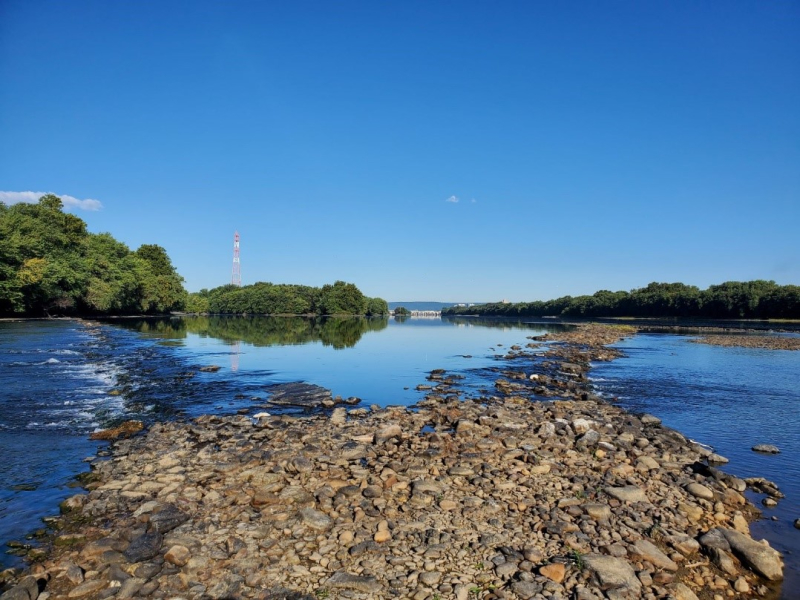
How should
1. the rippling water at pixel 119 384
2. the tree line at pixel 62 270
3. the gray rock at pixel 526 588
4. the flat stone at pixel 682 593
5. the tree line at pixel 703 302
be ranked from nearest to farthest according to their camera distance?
1. the gray rock at pixel 526 588
2. the flat stone at pixel 682 593
3. the rippling water at pixel 119 384
4. the tree line at pixel 62 270
5. the tree line at pixel 703 302

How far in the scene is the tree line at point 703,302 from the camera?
349 ft

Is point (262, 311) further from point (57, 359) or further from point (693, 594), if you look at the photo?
point (693, 594)

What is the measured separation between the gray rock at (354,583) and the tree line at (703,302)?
130181 millimetres

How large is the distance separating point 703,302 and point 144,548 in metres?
143

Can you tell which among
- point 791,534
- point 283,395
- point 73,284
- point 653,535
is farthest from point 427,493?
point 73,284

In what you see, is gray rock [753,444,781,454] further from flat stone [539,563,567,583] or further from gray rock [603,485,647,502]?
flat stone [539,563,567,583]

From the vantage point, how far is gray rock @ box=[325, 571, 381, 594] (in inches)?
228

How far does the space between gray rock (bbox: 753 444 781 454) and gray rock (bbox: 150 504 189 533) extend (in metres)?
14.2

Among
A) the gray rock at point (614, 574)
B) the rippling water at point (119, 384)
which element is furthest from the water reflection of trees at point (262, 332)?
the gray rock at point (614, 574)

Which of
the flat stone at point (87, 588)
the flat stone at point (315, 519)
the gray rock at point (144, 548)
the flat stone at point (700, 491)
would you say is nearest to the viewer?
the flat stone at point (87, 588)

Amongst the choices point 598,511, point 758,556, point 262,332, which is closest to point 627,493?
point 598,511

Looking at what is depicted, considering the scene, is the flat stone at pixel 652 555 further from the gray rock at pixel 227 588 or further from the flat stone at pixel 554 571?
the gray rock at pixel 227 588

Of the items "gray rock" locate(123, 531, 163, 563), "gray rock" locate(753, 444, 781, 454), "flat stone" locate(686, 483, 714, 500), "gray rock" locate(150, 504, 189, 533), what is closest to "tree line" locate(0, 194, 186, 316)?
"gray rock" locate(150, 504, 189, 533)

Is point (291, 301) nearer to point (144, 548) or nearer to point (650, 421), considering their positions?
point (650, 421)
